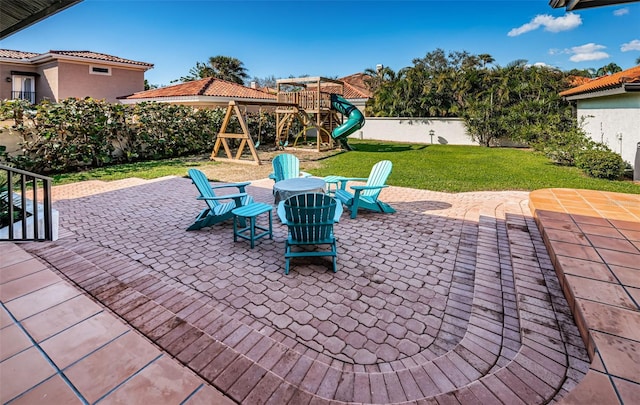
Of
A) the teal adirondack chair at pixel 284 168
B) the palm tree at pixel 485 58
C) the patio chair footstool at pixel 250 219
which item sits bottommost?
the patio chair footstool at pixel 250 219

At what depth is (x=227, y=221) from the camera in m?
6.29

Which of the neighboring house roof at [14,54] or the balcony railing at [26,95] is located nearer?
the neighboring house roof at [14,54]

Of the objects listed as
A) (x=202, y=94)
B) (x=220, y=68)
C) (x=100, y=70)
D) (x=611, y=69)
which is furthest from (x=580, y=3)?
(x=220, y=68)

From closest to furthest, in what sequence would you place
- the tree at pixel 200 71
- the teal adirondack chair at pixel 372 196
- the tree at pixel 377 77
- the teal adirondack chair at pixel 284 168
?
the teal adirondack chair at pixel 372 196
the teal adirondack chair at pixel 284 168
the tree at pixel 377 77
the tree at pixel 200 71

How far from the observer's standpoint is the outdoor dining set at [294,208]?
162 inches

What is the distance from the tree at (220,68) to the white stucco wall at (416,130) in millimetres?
19074

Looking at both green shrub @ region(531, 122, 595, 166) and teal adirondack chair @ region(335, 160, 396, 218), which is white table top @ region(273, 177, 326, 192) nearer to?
teal adirondack chair @ region(335, 160, 396, 218)

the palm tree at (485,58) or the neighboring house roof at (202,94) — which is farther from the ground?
the palm tree at (485,58)

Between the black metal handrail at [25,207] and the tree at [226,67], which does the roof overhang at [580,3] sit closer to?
the black metal handrail at [25,207]

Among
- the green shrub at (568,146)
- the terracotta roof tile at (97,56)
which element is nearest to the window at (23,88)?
the terracotta roof tile at (97,56)

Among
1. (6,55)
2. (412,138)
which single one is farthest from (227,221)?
(6,55)

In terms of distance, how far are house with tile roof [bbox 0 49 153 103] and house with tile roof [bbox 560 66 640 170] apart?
24120 mm

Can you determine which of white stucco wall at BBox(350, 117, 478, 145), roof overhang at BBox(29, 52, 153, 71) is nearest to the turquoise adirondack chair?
white stucco wall at BBox(350, 117, 478, 145)

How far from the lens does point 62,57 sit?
19.5 m
